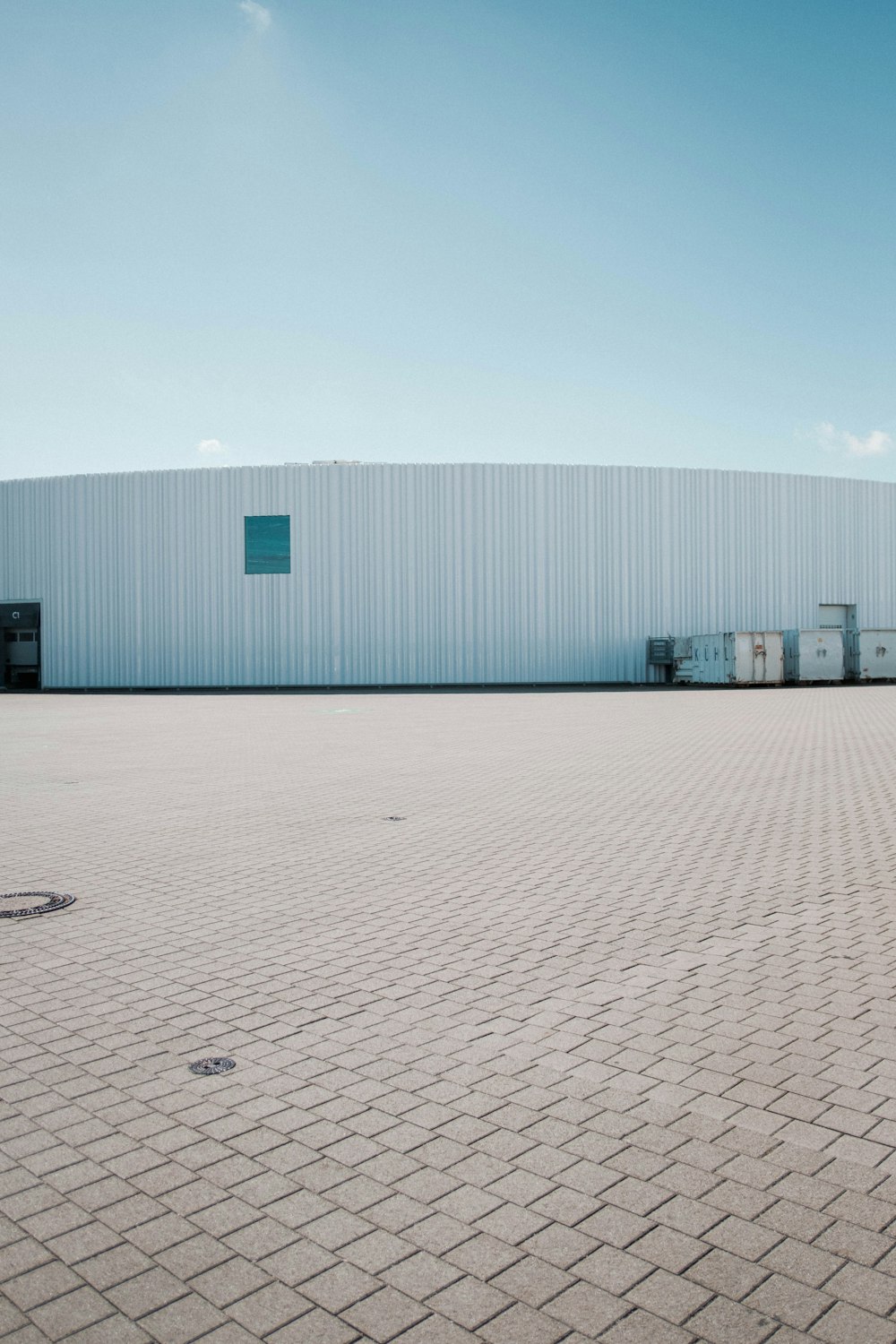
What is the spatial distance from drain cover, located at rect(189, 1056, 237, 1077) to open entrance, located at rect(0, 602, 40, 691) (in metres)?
40.3

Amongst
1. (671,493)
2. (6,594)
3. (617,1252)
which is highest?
(671,493)

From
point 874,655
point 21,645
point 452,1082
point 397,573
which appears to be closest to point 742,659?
point 874,655

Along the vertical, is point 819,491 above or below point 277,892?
above

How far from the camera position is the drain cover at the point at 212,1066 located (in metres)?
3.71

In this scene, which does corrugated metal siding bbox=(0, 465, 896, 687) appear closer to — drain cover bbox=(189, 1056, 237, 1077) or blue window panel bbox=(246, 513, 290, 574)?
blue window panel bbox=(246, 513, 290, 574)

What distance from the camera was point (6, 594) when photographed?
41688mm

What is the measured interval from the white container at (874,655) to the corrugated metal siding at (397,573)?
376 cm

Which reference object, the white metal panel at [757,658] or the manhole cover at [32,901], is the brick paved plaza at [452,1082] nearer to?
the manhole cover at [32,901]

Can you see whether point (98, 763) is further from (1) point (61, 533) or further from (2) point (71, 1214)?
(1) point (61, 533)

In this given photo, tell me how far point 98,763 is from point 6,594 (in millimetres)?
31636

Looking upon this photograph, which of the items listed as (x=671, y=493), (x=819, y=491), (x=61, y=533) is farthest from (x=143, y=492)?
(x=819, y=491)

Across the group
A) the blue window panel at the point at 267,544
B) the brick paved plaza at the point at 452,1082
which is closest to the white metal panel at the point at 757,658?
A: the blue window panel at the point at 267,544

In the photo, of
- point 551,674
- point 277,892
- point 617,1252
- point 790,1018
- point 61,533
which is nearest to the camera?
point 617,1252

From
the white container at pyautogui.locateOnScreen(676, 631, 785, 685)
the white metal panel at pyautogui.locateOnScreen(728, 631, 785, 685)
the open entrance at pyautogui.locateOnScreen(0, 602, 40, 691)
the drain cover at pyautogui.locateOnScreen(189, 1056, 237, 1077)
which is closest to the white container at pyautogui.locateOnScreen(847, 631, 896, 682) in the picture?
the white container at pyautogui.locateOnScreen(676, 631, 785, 685)
